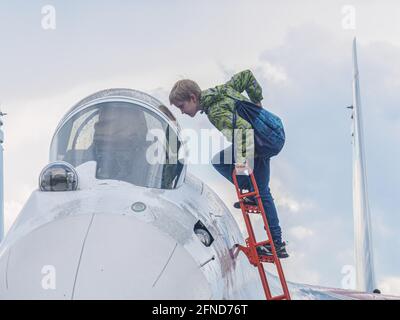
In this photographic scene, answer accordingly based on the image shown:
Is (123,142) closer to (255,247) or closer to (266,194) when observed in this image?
(255,247)

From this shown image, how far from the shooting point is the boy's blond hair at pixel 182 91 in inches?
397

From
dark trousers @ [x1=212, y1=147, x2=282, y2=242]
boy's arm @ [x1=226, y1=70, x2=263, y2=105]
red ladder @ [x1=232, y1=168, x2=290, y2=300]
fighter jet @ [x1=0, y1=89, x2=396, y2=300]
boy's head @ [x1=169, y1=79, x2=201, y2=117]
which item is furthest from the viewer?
boy's arm @ [x1=226, y1=70, x2=263, y2=105]

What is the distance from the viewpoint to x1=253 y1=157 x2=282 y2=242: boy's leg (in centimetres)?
1072

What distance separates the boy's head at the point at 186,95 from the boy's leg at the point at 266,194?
1231 millimetres

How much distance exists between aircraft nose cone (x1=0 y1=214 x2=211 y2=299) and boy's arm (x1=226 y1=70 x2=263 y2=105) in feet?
11.3

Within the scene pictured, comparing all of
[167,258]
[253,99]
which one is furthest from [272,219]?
[167,258]

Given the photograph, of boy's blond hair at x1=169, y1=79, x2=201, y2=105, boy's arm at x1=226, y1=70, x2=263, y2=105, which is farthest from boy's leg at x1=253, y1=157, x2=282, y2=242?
boy's blond hair at x1=169, y1=79, x2=201, y2=105

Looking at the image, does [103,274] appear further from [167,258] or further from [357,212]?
[357,212]

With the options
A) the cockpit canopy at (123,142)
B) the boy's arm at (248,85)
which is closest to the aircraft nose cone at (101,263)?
the cockpit canopy at (123,142)

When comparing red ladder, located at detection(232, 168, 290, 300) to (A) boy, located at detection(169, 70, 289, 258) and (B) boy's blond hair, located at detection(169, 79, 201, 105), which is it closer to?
(A) boy, located at detection(169, 70, 289, 258)

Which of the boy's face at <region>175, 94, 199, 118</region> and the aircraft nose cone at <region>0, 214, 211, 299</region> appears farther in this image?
the boy's face at <region>175, 94, 199, 118</region>

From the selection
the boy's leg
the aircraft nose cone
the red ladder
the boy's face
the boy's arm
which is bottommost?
the aircraft nose cone

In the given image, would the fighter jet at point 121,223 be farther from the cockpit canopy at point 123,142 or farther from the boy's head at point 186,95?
the boy's head at point 186,95

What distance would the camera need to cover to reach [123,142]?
31.6 feet
